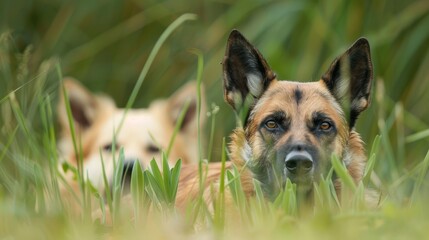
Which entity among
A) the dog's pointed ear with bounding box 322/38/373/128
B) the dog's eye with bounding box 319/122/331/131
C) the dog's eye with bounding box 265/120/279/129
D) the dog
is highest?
the dog's pointed ear with bounding box 322/38/373/128

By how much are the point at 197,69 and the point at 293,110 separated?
3.46m

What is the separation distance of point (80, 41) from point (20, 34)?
0.44 meters

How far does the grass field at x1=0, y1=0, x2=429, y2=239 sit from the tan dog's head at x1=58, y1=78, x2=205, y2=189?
161mm

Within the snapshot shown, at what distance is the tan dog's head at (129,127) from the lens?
6.16 meters

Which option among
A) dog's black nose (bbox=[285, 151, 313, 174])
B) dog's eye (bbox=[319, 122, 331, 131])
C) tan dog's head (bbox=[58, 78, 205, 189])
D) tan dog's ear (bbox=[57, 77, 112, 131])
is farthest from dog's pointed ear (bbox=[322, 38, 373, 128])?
tan dog's ear (bbox=[57, 77, 112, 131])

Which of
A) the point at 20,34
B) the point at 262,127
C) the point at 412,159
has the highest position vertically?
the point at 20,34

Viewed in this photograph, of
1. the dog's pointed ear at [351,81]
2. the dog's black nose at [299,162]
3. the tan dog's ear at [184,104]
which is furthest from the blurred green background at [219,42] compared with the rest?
the dog's black nose at [299,162]

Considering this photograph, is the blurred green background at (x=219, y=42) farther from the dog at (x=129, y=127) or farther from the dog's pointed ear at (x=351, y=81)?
the dog's pointed ear at (x=351, y=81)

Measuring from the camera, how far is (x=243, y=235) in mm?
2422

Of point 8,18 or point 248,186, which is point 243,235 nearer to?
point 248,186

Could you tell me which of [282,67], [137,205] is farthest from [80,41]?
[137,205]

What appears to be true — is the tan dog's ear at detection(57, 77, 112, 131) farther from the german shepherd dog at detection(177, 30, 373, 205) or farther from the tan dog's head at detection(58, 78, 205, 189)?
the german shepherd dog at detection(177, 30, 373, 205)

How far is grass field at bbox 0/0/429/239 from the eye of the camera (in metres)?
2.86

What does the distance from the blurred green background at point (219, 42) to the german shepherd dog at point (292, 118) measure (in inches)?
62.1
